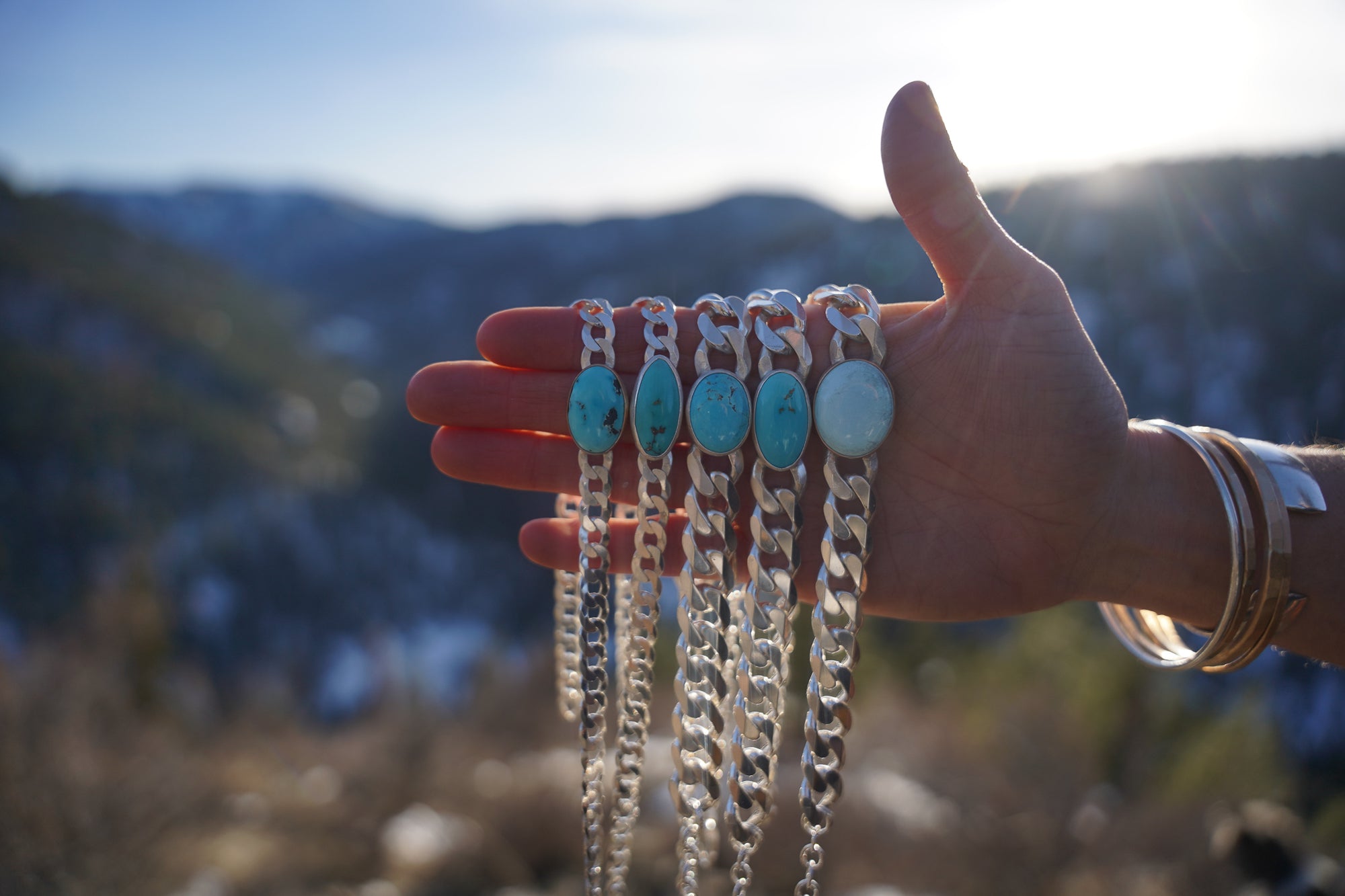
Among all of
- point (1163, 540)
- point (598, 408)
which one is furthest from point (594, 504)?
point (1163, 540)

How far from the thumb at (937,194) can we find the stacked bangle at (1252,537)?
0.74 metres

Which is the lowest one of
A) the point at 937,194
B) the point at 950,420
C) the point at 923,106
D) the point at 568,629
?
the point at 568,629

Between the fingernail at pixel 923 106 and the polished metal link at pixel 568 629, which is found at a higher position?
the fingernail at pixel 923 106

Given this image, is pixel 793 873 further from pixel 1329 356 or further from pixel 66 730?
pixel 1329 356

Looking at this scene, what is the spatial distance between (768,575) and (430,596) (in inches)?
1933

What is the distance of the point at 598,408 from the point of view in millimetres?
1868

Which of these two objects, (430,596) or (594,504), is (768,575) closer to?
(594,504)

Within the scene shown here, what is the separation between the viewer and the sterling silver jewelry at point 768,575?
173cm

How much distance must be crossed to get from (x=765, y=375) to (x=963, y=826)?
704 centimetres

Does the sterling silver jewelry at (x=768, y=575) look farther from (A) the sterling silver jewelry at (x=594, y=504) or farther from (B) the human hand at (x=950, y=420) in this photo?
(A) the sterling silver jewelry at (x=594, y=504)

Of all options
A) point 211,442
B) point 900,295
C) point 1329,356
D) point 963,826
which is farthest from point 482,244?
point 963,826

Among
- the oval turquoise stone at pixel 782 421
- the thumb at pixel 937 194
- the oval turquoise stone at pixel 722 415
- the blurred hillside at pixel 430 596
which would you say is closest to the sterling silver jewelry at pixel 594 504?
the oval turquoise stone at pixel 722 415

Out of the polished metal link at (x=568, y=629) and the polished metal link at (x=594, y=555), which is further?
the polished metal link at (x=568, y=629)

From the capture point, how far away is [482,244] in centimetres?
6669
